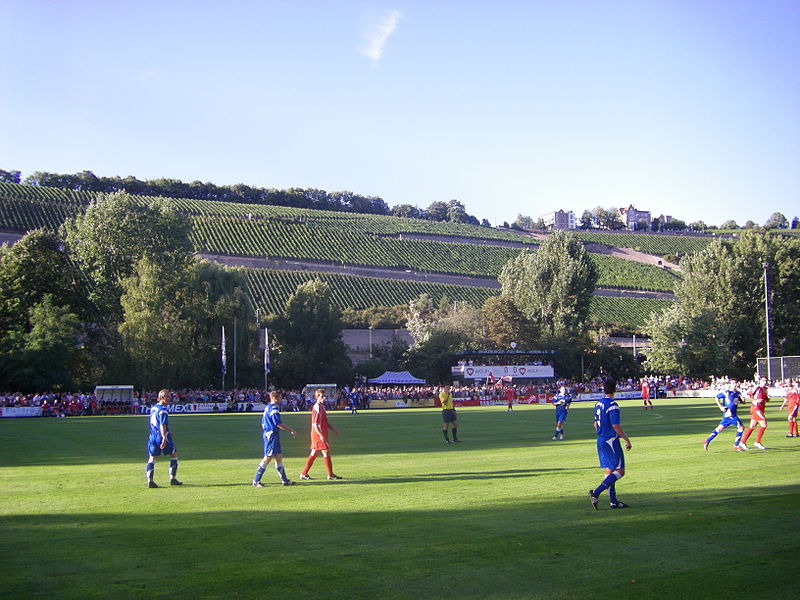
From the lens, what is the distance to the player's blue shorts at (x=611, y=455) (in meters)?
12.6

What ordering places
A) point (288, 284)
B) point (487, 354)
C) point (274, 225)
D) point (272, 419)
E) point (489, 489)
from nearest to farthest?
1. point (489, 489)
2. point (272, 419)
3. point (487, 354)
4. point (288, 284)
5. point (274, 225)

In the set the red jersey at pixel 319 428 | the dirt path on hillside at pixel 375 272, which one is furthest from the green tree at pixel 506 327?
Result: the red jersey at pixel 319 428

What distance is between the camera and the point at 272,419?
16406mm

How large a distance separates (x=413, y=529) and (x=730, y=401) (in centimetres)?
1268

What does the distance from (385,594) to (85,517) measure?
6812 millimetres

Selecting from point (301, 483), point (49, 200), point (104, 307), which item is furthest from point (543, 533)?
point (49, 200)

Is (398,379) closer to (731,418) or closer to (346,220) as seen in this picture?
(731,418)

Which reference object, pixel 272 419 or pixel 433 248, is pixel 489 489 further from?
pixel 433 248

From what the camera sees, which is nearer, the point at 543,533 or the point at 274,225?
the point at 543,533

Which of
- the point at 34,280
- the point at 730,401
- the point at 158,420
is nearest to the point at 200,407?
the point at 34,280

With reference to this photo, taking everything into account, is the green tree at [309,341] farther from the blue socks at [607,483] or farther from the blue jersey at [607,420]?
the blue socks at [607,483]

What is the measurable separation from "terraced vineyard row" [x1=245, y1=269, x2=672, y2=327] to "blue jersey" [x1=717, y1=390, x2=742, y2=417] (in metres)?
86.8

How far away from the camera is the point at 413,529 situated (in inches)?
447

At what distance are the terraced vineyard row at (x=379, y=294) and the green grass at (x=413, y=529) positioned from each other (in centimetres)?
8805
